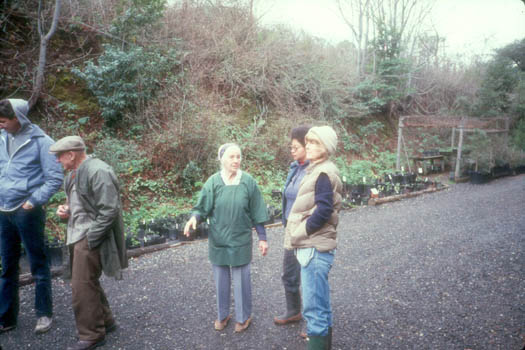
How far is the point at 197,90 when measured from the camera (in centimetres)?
1070

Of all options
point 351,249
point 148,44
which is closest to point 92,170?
point 351,249

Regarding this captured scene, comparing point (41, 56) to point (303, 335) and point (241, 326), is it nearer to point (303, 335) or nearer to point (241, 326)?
point (241, 326)

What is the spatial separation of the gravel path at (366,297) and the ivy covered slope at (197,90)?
7.88 ft

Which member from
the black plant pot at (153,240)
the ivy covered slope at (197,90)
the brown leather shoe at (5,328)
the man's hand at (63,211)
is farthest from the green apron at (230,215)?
the ivy covered slope at (197,90)

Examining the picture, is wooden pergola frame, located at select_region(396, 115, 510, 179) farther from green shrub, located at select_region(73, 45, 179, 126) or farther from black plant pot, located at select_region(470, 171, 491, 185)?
green shrub, located at select_region(73, 45, 179, 126)

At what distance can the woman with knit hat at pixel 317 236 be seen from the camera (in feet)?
8.27

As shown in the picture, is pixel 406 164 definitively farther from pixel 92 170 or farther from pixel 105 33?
pixel 92 170

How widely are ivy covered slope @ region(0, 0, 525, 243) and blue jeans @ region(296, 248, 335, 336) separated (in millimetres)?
4750

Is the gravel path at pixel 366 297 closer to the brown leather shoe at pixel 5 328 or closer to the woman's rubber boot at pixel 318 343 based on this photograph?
the brown leather shoe at pixel 5 328

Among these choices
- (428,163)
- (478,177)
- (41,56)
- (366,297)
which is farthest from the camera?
(428,163)

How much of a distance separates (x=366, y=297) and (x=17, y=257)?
3.57 meters

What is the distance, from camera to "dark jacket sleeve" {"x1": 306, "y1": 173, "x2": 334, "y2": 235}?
8.04 ft

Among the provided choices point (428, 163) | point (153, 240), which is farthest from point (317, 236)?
point (428, 163)

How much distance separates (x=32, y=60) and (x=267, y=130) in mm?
6828
